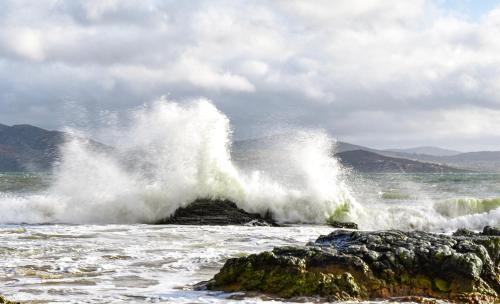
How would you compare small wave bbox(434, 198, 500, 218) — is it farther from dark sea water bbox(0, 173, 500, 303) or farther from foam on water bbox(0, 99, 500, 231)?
dark sea water bbox(0, 173, 500, 303)

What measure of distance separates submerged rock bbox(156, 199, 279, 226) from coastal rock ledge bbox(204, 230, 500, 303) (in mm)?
10464

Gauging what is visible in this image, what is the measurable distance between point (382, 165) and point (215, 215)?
14744 cm

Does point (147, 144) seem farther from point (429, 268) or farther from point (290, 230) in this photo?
point (429, 268)

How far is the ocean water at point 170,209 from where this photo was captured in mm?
11750

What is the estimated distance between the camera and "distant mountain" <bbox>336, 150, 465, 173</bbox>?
156975 millimetres

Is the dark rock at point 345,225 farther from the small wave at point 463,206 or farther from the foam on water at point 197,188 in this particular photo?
the small wave at point 463,206

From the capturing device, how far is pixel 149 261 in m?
12.0

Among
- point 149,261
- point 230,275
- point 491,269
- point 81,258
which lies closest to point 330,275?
point 230,275

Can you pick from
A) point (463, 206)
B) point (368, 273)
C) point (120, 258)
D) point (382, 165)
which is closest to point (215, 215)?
point (120, 258)

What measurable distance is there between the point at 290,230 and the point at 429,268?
9.25m

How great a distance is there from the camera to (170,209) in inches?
870

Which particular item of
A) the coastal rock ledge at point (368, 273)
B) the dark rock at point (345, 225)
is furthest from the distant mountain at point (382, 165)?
the coastal rock ledge at point (368, 273)

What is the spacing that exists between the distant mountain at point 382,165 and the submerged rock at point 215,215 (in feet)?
433

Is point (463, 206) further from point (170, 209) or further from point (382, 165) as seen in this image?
point (382, 165)
